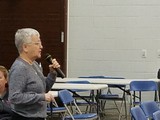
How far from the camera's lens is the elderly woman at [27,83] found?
278 cm

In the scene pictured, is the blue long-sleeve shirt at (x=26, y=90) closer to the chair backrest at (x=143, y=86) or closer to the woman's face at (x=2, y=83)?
the woman's face at (x=2, y=83)

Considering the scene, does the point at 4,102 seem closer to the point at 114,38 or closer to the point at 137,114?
the point at 137,114

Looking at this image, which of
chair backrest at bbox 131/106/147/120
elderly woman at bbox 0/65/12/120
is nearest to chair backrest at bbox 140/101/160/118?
chair backrest at bbox 131/106/147/120

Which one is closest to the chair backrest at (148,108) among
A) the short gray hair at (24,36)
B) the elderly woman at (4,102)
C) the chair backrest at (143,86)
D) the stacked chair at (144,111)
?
the stacked chair at (144,111)

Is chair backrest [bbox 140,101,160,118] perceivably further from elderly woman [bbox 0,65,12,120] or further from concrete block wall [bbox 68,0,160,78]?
concrete block wall [bbox 68,0,160,78]

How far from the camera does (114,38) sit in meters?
8.08

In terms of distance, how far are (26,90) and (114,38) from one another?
17.7ft

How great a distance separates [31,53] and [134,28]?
536 centimetres

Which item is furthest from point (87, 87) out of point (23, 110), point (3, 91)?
point (23, 110)

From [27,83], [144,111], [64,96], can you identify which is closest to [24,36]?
[27,83]

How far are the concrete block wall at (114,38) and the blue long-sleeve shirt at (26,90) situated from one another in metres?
5.25

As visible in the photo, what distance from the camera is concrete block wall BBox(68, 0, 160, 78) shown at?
7922 mm

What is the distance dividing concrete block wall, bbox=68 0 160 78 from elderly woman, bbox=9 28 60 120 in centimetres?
523

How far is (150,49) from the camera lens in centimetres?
793
